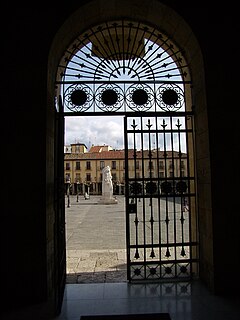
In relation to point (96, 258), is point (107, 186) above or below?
above

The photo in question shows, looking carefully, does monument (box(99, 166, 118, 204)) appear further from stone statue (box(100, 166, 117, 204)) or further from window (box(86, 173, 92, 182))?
window (box(86, 173, 92, 182))

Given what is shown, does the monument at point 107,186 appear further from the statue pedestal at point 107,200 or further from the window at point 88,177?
the window at point 88,177

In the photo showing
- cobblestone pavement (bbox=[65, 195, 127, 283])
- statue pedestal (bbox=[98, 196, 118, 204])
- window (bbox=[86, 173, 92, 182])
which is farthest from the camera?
window (bbox=[86, 173, 92, 182])

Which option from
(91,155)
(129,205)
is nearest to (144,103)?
(129,205)

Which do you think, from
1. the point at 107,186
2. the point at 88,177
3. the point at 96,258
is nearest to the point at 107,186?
the point at 107,186

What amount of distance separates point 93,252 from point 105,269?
1.58 metres

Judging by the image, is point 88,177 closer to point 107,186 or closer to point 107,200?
point 107,200

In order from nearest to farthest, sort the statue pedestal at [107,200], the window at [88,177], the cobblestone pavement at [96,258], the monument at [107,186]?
the cobblestone pavement at [96,258] < the monument at [107,186] < the statue pedestal at [107,200] < the window at [88,177]

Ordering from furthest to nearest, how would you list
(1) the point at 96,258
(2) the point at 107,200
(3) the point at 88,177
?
(3) the point at 88,177
(2) the point at 107,200
(1) the point at 96,258

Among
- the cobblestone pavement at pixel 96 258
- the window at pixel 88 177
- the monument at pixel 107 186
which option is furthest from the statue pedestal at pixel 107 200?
the window at pixel 88 177

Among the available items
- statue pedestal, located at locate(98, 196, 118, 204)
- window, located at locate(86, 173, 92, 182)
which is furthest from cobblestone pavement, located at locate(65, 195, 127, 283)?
window, located at locate(86, 173, 92, 182)

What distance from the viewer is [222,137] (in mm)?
4195

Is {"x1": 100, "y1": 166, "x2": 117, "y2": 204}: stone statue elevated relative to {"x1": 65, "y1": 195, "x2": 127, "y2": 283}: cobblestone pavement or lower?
elevated

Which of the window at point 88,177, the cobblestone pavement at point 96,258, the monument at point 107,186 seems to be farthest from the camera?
the window at point 88,177
